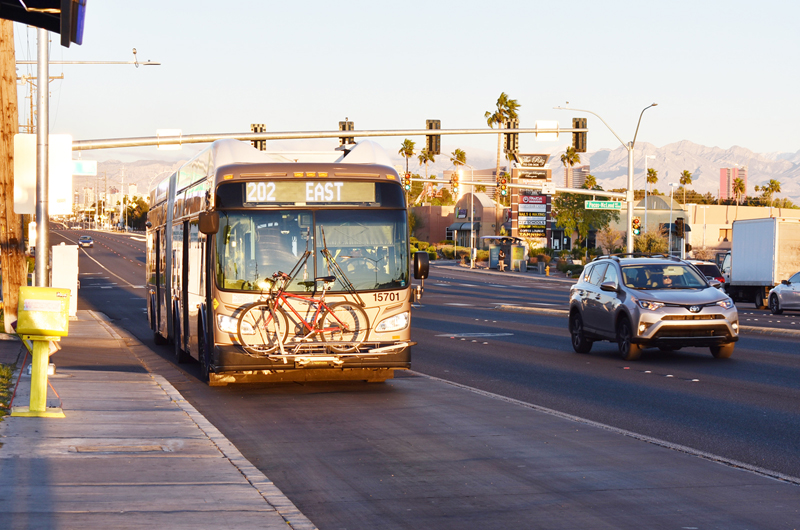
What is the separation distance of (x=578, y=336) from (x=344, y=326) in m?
8.20

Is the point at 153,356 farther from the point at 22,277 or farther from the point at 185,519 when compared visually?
the point at 185,519

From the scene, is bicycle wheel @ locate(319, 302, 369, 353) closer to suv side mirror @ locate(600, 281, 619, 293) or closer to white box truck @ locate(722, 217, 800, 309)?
suv side mirror @ locate(600, 281, 619, 293)

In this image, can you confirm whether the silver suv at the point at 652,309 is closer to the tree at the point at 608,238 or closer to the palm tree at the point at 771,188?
the tree at the point at 608,238

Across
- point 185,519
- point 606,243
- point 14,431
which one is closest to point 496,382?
point 14,431

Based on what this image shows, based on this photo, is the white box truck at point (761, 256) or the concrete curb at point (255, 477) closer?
the concrete curb at point (255, 477)

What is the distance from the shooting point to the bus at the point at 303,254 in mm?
12406

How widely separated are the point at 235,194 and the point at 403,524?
7.13 metres

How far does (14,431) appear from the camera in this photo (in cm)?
895

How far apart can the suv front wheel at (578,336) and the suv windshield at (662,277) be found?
5.68 ft

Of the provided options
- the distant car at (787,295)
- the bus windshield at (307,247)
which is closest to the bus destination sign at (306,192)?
the bus windshield at (307,247)

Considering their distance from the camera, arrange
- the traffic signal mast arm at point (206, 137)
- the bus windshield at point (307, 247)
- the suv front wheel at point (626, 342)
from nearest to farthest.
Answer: the bus windshield at point (307, 247)
the suv front wheel at point (626, 342)
the traffic signal mast arm at point (206, 137)

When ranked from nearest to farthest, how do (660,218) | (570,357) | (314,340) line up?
(314,340)
(570,357)
(660,218)

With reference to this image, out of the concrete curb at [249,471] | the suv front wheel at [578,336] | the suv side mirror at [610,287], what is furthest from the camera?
the suv front wheel at [578,336]

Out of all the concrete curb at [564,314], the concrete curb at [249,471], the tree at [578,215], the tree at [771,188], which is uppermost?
the tree at [771,188]
